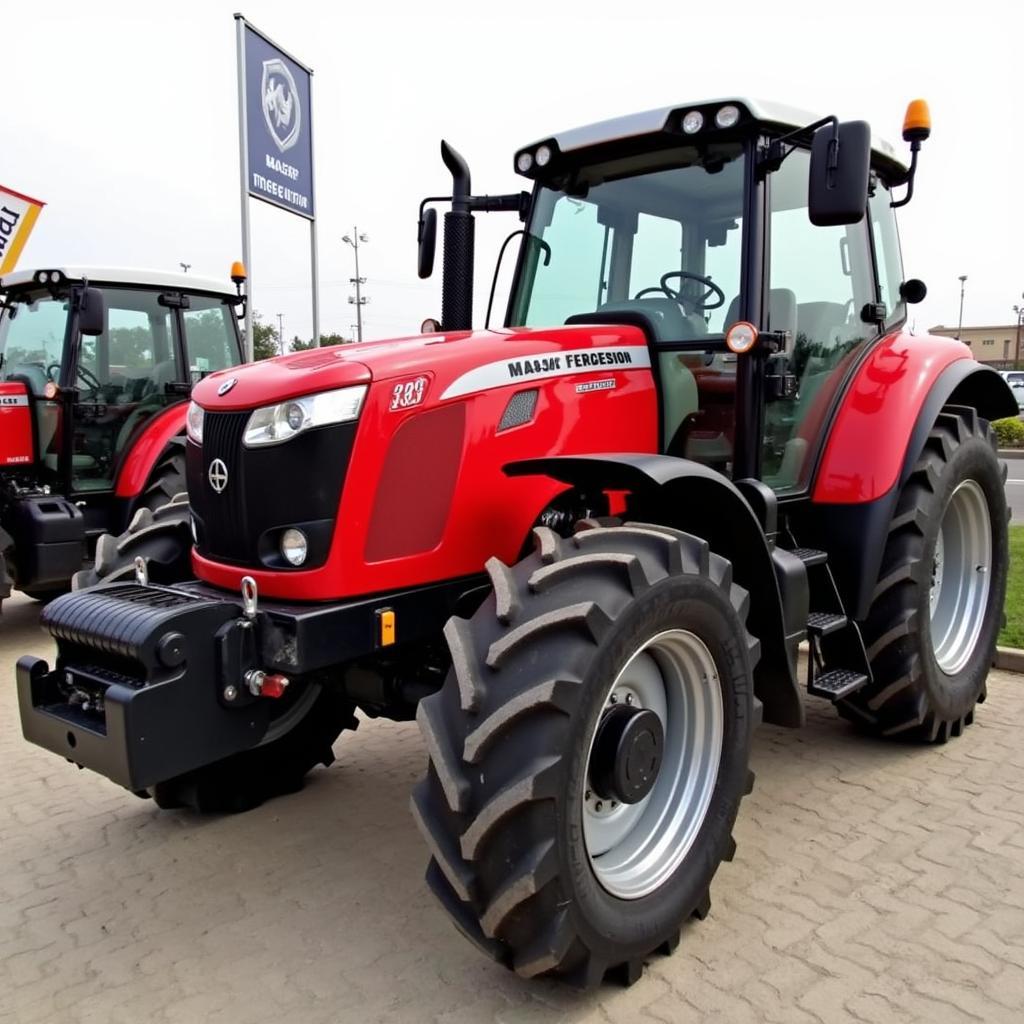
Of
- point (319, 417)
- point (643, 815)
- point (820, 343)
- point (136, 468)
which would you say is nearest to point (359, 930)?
point (643, 815)

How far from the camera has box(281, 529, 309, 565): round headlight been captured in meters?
2.56

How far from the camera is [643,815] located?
2766 mm

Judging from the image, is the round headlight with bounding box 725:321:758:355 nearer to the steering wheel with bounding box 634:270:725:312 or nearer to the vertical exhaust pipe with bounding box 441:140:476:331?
the steering wheel with bounding box 634:270:725:312

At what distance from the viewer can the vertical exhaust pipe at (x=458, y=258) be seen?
369 centimetres

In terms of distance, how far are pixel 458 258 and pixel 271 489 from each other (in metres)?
1.57

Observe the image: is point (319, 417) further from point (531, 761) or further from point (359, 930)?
point (359, 930)

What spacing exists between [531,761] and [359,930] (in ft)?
3.43

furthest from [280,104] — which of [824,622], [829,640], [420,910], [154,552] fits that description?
[420,910]

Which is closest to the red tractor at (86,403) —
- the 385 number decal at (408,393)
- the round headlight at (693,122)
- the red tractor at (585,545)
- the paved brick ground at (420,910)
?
the paved brick ground at (420,910)

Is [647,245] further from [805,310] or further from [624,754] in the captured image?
[624,754]

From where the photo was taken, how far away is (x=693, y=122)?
3252 mm

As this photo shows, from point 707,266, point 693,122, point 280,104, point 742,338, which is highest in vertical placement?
point 280,104

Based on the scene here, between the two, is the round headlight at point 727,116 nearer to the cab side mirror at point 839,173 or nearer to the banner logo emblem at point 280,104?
the cab side mirror at point 839,173

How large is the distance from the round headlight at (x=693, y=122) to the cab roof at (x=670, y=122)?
2 centimetres
